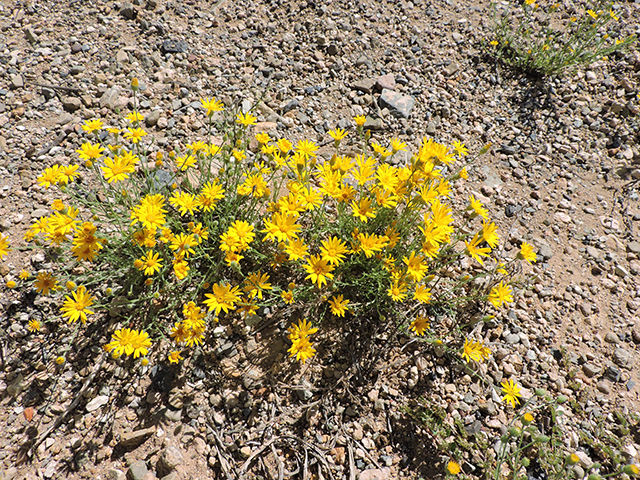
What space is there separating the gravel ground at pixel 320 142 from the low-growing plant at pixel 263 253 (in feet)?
0.97

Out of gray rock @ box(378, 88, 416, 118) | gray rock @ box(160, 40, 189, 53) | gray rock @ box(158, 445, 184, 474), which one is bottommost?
gray rock @ box(158, 445, 184, 474)

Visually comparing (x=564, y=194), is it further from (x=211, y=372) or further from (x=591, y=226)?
(x=211, y=372)

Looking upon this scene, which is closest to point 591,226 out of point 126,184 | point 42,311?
point 126,184

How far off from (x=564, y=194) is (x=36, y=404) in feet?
16.7

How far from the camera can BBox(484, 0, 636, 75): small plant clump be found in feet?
15.6

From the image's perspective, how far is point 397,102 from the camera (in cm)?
444

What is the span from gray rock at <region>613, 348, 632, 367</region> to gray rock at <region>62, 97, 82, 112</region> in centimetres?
556

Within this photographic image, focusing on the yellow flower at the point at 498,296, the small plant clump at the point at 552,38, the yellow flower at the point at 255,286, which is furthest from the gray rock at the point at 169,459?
the small plant clump at the point at 552,38

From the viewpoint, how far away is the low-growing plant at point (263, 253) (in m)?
2.66

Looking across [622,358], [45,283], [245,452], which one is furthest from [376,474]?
[45,283]

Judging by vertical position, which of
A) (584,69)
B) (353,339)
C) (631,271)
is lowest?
(353,339)

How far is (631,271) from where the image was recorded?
3662mm

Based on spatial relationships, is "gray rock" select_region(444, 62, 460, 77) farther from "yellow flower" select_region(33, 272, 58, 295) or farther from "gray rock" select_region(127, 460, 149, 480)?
"gray rock" select_region(127, 460, 149, 480)

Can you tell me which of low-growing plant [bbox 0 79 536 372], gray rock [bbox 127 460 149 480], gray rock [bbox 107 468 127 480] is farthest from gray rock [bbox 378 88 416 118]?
gray rock [bbox 107 468 127 480]
